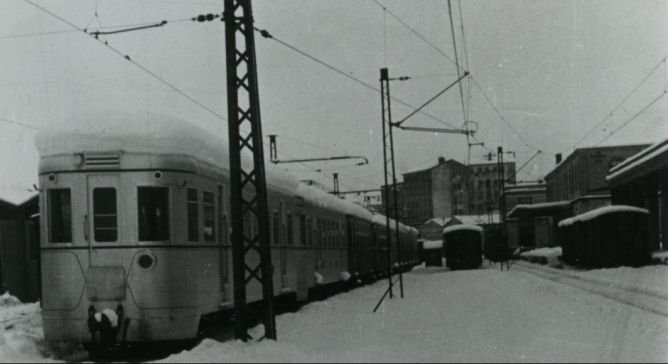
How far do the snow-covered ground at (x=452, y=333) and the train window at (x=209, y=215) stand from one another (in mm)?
1917

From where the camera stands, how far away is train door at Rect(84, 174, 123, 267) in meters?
10.1

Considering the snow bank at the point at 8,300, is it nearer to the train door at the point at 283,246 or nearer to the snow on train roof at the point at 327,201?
the train door at the point at 283,246

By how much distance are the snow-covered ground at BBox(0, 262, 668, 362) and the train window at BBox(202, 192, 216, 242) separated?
192 cm

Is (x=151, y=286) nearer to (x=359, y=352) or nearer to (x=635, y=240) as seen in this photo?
(x=359, y=352)

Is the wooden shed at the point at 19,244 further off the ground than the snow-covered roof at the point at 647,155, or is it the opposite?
the snow-covered roof at the point at 647,155

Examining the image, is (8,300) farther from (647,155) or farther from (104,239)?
(647,155)

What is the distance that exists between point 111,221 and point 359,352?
12.4 ft

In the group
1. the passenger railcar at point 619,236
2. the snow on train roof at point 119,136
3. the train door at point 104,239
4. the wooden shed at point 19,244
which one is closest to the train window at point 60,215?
the train door at point 104,239

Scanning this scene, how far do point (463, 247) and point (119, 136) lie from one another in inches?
1424

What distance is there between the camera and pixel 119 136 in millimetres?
10391

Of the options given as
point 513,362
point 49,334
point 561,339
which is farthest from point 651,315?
point 49,334

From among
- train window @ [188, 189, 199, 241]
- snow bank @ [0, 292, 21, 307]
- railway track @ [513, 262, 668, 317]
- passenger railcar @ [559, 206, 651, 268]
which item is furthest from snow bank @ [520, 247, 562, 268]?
train window @ [188, 189, 199, 241]

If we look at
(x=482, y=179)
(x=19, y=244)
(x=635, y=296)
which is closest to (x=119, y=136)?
(x=19, y=244)

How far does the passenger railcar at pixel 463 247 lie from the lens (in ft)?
146
